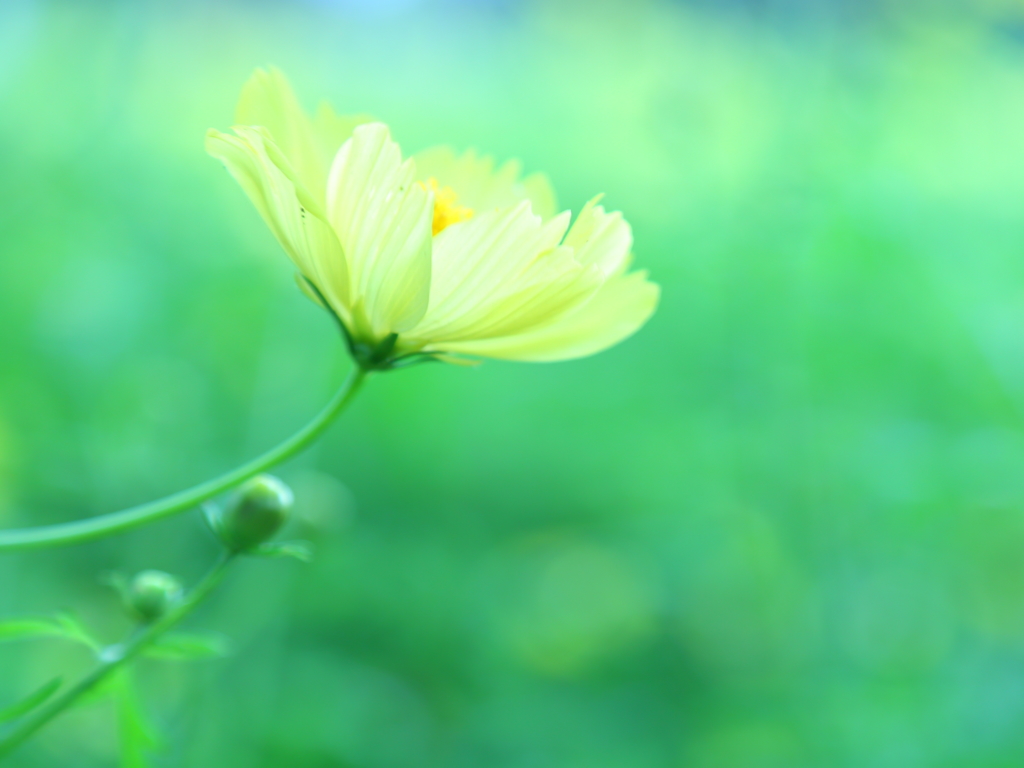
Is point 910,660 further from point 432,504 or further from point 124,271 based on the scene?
point 124,271

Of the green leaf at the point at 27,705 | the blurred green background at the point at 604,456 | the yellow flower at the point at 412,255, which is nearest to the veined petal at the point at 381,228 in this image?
the yellow flower at the point at 412,255

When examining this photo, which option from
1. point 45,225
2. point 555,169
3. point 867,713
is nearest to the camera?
point 867,713

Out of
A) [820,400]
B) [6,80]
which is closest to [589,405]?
[820,400]

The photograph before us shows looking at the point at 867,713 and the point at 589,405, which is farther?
the point at 589,405

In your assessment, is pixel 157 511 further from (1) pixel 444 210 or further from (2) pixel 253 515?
(1) pixel 444 210

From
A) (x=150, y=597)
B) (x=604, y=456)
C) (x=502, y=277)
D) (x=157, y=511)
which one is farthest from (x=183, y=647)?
(x=604, y=456)

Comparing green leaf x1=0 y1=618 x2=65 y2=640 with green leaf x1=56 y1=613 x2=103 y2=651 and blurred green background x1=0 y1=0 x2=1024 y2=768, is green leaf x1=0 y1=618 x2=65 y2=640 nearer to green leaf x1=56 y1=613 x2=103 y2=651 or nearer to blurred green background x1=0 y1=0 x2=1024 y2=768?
green leaf x1=56 y1=613 x2=103 y2=651

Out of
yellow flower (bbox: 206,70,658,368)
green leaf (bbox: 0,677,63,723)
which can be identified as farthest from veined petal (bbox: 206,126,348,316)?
green leaf (bbox: 0,677,63,723)
